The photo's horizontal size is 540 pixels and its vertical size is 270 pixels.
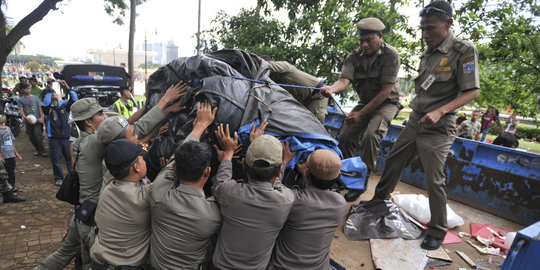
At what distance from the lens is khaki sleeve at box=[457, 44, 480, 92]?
7.18 feet

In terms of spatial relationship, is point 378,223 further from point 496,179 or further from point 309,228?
point 496,179

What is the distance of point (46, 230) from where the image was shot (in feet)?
10.6

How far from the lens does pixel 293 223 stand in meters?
1.79

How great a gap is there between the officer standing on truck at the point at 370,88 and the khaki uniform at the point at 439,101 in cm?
35

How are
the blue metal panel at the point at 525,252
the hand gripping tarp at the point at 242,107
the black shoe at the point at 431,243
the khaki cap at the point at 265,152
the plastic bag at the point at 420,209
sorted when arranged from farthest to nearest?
the plastic bag at the point at 420,209
the black shoe at the point at 431,243
the hand gripping tarp at the point at 242,107
the khaki cap at the point at 265,152
the blue metal panel at the point at 525,252

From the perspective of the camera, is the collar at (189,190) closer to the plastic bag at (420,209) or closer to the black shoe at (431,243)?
the black shoe at (431,243)

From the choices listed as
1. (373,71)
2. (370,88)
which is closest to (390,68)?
(373,71)

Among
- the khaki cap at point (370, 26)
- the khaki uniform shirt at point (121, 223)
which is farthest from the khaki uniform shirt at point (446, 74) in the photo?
the khaki uniform shirt at point (121, 223)

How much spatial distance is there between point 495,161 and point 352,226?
188 centimetres

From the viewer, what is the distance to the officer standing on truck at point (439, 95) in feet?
7.31

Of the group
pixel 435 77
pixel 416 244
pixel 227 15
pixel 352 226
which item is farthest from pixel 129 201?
pixel 227 15

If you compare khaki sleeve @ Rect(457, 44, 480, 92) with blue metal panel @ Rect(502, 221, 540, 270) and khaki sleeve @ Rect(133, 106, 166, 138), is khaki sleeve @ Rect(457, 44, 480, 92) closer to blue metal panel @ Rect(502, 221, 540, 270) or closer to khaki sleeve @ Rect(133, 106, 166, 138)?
blue metal panel @ Rect(502, 221, 540, 270)

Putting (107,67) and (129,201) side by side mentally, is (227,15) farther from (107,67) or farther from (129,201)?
(129,201)

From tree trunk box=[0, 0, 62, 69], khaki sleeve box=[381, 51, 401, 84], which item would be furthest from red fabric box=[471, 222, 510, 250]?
tree trunk box=[0, 0, 62, 69]
